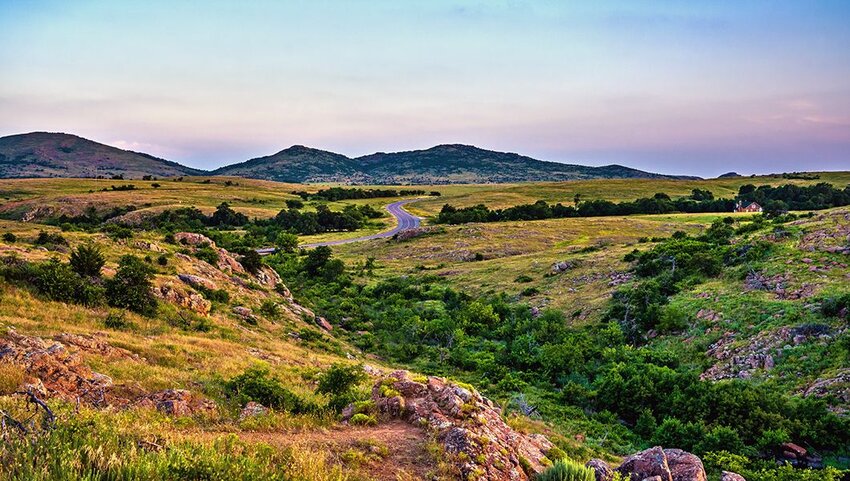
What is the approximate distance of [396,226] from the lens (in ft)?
302

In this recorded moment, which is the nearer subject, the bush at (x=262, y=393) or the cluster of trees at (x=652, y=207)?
the bush at (x=262, y=393)

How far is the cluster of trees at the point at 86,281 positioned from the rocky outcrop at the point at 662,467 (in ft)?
63.6

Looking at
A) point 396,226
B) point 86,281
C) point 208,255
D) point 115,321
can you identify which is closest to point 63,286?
point 86,281

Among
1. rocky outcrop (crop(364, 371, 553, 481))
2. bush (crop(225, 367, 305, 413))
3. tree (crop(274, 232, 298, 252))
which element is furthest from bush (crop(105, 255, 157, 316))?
tree (crop(274, 232, 298, 252))

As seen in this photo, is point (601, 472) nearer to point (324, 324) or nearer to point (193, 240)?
point (324, 324)

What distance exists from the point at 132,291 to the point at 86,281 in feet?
6.65

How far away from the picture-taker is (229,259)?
3469 cm

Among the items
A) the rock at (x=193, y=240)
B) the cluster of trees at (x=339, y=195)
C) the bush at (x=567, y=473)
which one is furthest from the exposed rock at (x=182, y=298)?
the cluster of trees at (x=339, y=195)

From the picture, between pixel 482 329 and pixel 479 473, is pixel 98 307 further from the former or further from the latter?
pixel 482 329

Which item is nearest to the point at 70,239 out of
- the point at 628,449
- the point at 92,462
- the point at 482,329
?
the point at 482,329

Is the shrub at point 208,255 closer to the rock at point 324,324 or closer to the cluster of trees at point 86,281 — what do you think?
the rock at point 324,324

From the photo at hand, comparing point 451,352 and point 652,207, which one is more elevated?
point 652,207

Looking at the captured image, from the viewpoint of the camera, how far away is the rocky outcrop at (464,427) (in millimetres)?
8102

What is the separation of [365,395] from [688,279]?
87.4 ft
